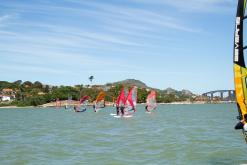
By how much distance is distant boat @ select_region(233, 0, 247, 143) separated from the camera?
9930 mm

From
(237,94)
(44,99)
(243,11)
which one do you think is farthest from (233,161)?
(44,99)

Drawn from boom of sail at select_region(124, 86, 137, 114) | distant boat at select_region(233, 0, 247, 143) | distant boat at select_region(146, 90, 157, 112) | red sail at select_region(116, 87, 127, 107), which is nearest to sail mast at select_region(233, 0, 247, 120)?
distant boat at select_region(233, 0, 247, 143)

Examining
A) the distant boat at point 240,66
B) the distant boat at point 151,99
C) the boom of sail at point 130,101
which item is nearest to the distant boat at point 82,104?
the distant boat at point 151,99

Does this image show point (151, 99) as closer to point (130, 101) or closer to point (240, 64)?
point (130, 101)

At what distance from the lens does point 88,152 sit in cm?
1992

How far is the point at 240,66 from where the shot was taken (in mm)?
10250

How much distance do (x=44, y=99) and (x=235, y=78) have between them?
16951 centimetres

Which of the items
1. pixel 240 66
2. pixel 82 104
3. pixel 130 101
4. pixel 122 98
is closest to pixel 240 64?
pixel 240 66

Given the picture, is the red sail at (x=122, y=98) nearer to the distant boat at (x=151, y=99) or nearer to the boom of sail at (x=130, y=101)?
the boom of sail at (x=130, y=101)

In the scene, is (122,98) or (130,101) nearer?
(122,98)

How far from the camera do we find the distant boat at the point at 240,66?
9930 millimetres

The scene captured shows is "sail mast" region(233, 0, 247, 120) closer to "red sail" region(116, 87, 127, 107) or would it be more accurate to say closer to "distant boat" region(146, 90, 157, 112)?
"red sail" region(116, 87, 127, 107)

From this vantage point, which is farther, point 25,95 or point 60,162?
point 25,95

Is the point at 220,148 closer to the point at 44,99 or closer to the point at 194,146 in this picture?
the point at 194,146
